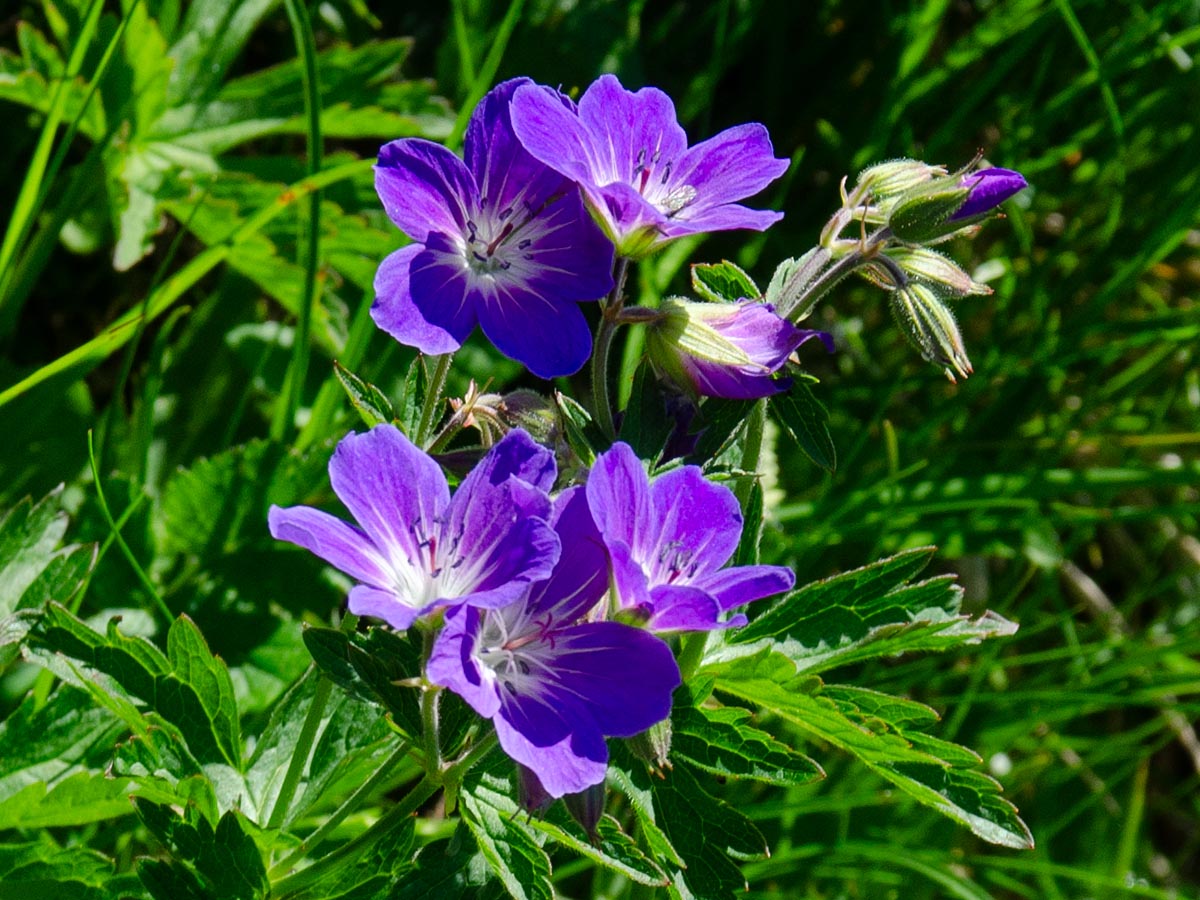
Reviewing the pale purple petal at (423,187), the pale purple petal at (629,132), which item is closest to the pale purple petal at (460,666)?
the pale purple petal at (423,187)

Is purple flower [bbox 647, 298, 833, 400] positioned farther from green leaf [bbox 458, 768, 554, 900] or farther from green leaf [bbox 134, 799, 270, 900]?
green leaf [bbox 134, 799, 270, 900]

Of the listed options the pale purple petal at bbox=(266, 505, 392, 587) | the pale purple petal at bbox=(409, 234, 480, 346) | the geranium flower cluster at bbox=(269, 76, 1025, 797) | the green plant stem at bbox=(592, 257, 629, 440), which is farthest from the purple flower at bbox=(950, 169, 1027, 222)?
the pale purple petal at bbox=(266, 505, 392, 587)

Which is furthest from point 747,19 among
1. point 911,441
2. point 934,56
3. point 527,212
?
point 527,212

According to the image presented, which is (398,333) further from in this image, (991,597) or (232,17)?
(991,597)

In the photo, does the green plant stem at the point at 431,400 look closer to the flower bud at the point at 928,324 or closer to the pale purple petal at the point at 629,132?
the pale purple petal at the point at 629,132

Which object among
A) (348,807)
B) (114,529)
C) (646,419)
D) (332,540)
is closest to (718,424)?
(646,419)

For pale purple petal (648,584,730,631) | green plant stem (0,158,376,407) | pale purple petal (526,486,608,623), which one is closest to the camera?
pale purple petal (648,584,730,631)

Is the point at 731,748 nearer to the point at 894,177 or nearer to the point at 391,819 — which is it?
the point at 391,819
